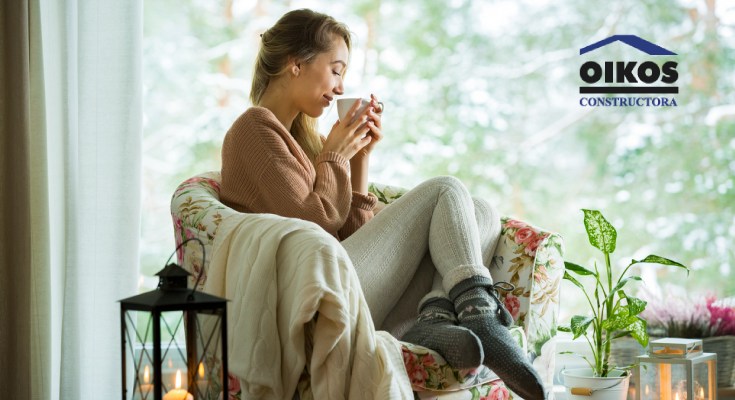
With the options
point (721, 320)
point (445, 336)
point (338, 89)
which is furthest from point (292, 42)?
point (721, 320)

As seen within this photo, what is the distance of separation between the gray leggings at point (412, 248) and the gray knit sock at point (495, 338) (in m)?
0.10

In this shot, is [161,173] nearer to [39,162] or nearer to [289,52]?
[39,162]

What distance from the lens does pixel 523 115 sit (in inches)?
135

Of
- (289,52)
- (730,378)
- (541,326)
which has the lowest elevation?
(730,378)

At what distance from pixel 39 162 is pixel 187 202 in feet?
2.59

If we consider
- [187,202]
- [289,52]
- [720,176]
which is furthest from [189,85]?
[720,176]

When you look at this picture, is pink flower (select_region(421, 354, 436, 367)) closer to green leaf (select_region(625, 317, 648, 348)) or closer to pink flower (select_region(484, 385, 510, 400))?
pink flower (select_region(484, 385, 510, 400))

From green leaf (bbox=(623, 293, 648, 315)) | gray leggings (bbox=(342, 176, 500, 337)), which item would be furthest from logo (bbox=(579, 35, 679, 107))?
gray leggings (bbox=(342, 176, 500, 337))

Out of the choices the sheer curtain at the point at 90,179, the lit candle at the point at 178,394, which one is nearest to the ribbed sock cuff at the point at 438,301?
the lit candle at the point at 178,394

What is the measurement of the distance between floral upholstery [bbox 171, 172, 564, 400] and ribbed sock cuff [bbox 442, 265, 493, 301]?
0.16 m

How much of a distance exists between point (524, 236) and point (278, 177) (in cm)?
63

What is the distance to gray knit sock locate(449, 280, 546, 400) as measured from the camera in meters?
1.55

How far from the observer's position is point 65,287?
2.68 m

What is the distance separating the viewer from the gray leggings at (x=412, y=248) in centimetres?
183
